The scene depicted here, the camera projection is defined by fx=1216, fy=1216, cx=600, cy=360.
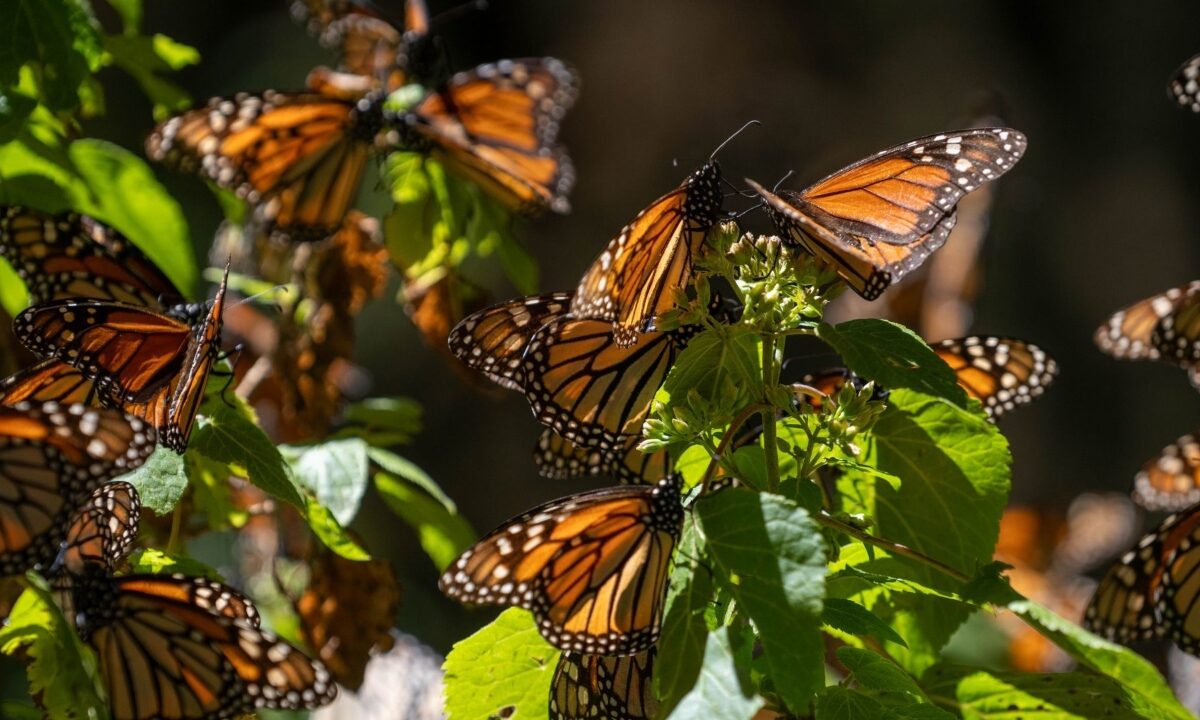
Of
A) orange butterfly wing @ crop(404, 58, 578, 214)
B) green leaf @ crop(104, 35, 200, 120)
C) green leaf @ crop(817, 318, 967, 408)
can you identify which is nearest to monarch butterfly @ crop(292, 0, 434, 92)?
orange butterfly wing @ crop(404, 58, 578, 214)

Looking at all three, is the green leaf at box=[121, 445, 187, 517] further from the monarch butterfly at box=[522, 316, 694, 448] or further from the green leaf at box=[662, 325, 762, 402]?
the green leaf at box=[662, 325, 762, 402]

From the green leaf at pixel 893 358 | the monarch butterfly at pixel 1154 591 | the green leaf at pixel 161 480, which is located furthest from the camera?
the monarch butterfly at pixel 1154 591

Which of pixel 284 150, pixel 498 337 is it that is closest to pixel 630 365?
A: pixel 498 337

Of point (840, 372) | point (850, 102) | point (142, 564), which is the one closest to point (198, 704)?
point (142, 564)

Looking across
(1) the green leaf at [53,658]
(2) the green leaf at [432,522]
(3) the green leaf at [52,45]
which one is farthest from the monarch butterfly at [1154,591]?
(3) the green leaf at [52,45]

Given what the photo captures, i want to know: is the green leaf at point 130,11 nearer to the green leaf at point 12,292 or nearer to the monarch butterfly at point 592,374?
the green leaf at point 12,292
